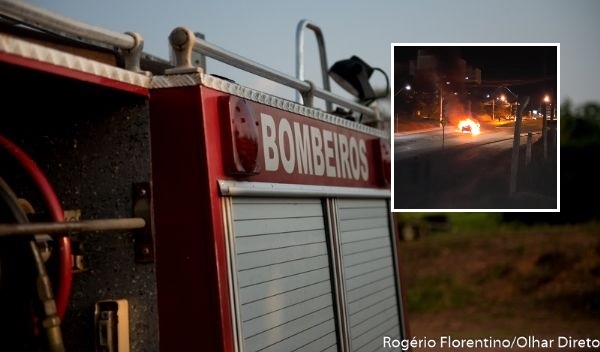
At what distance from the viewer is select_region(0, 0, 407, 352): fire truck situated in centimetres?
270

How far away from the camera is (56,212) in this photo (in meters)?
2.70

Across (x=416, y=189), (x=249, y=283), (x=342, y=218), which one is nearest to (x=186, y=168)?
(x=249, y=283)

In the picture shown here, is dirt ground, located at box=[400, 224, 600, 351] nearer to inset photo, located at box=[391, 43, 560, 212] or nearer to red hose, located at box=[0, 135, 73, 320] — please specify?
inset photo, located at box=[391, 43, 560, 212]

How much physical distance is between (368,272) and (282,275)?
1.29 metres

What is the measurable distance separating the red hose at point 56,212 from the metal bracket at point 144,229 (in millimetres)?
290

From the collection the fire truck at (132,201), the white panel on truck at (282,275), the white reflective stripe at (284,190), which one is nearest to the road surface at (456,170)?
the white reflective stripe at (284,190)

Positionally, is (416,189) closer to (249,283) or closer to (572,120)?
(249,283)

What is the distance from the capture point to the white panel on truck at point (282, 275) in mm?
3202

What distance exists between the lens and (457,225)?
1948 cm

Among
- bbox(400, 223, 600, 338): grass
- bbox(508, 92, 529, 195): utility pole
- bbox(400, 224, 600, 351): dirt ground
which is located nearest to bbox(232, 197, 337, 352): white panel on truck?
bbox(508, 92, 529, 195): utility pole

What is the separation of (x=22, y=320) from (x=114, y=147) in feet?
1.97

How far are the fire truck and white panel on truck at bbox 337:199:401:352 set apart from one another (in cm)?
80

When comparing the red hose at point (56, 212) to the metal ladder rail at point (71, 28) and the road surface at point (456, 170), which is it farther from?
the road surface at point (456, 170)

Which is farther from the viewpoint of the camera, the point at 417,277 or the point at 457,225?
the point at 457,225
